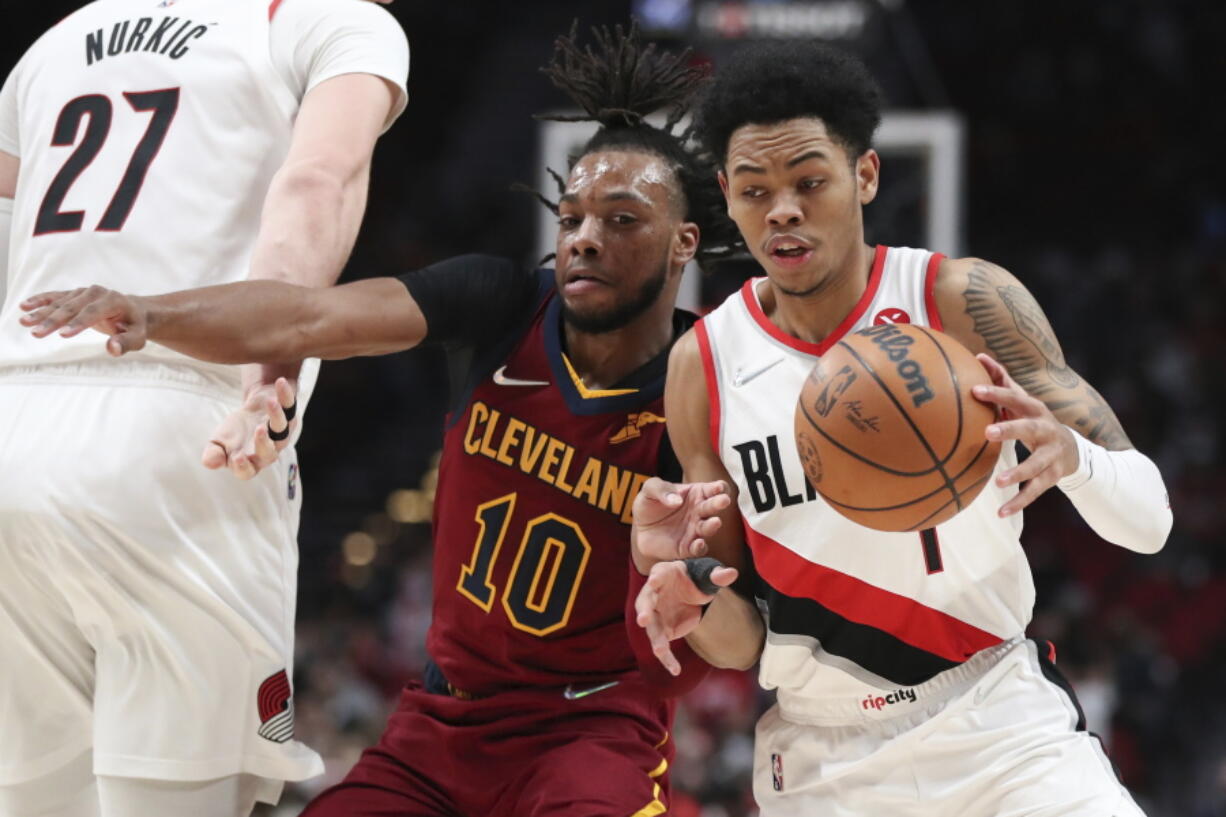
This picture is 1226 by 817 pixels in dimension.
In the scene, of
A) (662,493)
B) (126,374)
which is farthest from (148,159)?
(662,493)

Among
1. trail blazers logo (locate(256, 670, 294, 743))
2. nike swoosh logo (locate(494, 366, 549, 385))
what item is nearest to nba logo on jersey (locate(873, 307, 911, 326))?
nike swoosh logo (locate(494, 366, 549, 385))

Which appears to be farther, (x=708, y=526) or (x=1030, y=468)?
(x=708, y=526)

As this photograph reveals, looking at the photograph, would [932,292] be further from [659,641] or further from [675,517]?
[659,641]

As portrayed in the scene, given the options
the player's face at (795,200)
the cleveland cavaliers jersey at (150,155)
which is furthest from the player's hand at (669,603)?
the cleveland cavaliers jersey at (150,155)

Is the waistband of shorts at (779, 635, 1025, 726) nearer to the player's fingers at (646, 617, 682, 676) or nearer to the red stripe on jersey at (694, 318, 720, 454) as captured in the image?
the player's fingers at (646, 617, 682, 676)

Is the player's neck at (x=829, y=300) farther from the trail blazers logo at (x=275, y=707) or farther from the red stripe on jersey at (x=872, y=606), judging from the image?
the trail blazers logo at (x=275, y=707)

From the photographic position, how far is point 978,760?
3.13m

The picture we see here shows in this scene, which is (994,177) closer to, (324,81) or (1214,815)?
(1214,815)

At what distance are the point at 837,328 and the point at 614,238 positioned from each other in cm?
64

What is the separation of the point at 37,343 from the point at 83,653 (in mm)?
676

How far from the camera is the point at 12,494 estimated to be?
3.01m

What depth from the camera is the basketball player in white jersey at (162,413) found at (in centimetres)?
304

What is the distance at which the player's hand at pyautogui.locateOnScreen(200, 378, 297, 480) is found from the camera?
2.83 m

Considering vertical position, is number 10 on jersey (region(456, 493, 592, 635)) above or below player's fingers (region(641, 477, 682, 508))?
below
